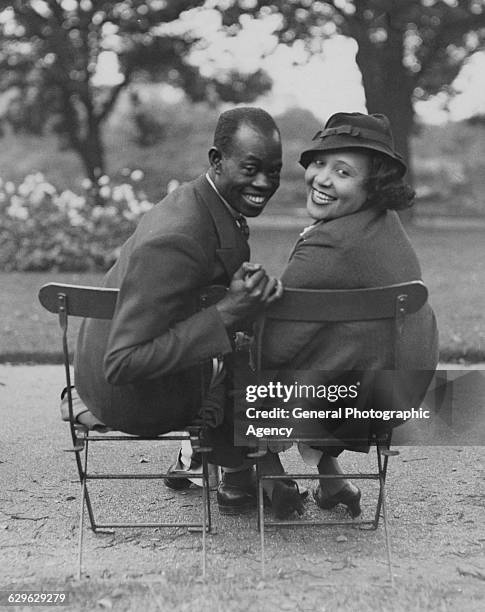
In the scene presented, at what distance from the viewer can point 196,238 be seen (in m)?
3.45

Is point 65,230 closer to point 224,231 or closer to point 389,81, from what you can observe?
point 224,231

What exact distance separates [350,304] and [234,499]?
1.25 metres

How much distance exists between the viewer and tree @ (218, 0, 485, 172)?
1950 centimetres

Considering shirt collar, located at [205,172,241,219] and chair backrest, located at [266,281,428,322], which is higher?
shirt collar, located at [205,172,241,219]

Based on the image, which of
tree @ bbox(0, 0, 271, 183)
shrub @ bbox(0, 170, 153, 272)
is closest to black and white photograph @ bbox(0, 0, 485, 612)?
shrub @ bbox(0, 170, 153, 272)

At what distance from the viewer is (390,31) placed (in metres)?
21.1

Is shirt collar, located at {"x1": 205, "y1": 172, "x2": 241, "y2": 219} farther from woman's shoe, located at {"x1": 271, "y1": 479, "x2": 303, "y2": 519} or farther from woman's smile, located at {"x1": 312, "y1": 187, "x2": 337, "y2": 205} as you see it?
woman's shoe, located at {"x1": 271, "y1": 479, "x2": 303, "y2": 519}

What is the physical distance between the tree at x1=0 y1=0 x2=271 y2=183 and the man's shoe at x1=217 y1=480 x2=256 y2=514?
1831 centimetres

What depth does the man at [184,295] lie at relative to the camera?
10.8ft

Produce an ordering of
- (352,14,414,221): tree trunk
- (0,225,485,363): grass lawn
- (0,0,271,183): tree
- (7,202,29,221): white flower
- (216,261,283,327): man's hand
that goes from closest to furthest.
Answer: (216,261,283,327): man's hand
(0,225,485,363): grass lawn
(7,202,29,221): white flower
(352,14,414,221): tree trunk
(0,0,271,183): tree

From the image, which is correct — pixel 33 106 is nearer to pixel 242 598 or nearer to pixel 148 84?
pixel 148 84

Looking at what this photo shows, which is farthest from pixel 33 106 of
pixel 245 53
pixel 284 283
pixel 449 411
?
pixel 284 283

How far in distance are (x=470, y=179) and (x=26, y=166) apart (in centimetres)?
1425

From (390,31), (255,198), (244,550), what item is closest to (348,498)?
(244,550)
